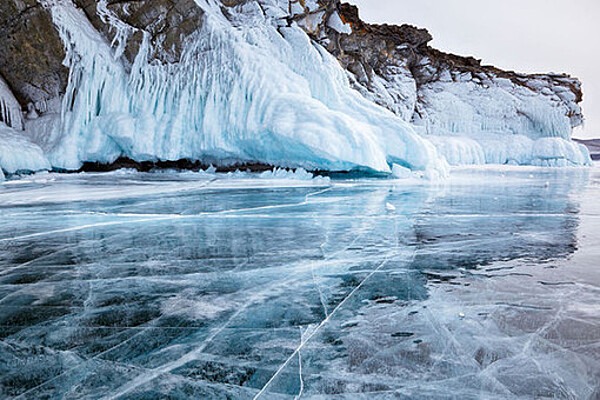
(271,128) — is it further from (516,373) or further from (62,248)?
(516,373)

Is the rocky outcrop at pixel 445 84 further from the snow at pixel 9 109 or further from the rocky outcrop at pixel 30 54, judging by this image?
the snow at pixel 9 109

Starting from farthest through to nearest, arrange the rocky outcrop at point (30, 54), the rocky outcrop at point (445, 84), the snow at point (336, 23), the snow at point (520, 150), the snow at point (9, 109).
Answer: the snow at point (520, 150) < the rocky outcrop at point (445, 84) < the snow at point (336, 23) < the snow at point (9, 109) < the rocky outcrop at point (30, 54)

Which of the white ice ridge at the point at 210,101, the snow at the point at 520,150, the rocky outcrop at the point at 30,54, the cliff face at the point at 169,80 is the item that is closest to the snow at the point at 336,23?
the cliff face at the point at 169,80

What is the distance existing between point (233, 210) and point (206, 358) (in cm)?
354

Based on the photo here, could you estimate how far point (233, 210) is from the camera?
16.1 feet

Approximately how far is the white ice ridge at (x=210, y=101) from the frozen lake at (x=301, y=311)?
5.97 metres

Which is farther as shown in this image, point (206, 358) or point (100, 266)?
point (100, 266)

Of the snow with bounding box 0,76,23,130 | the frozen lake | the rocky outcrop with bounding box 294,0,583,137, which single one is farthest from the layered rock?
the frozen lake

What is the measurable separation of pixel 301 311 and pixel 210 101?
8.88 metres

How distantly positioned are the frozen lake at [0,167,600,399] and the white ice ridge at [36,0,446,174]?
5.97 m

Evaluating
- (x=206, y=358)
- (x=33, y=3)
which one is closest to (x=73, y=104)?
(x=33, y=3)

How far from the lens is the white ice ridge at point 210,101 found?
9.61 meters

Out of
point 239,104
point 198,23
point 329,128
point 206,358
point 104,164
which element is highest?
point 198,23

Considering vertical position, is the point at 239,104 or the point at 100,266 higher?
the point at 239,104
